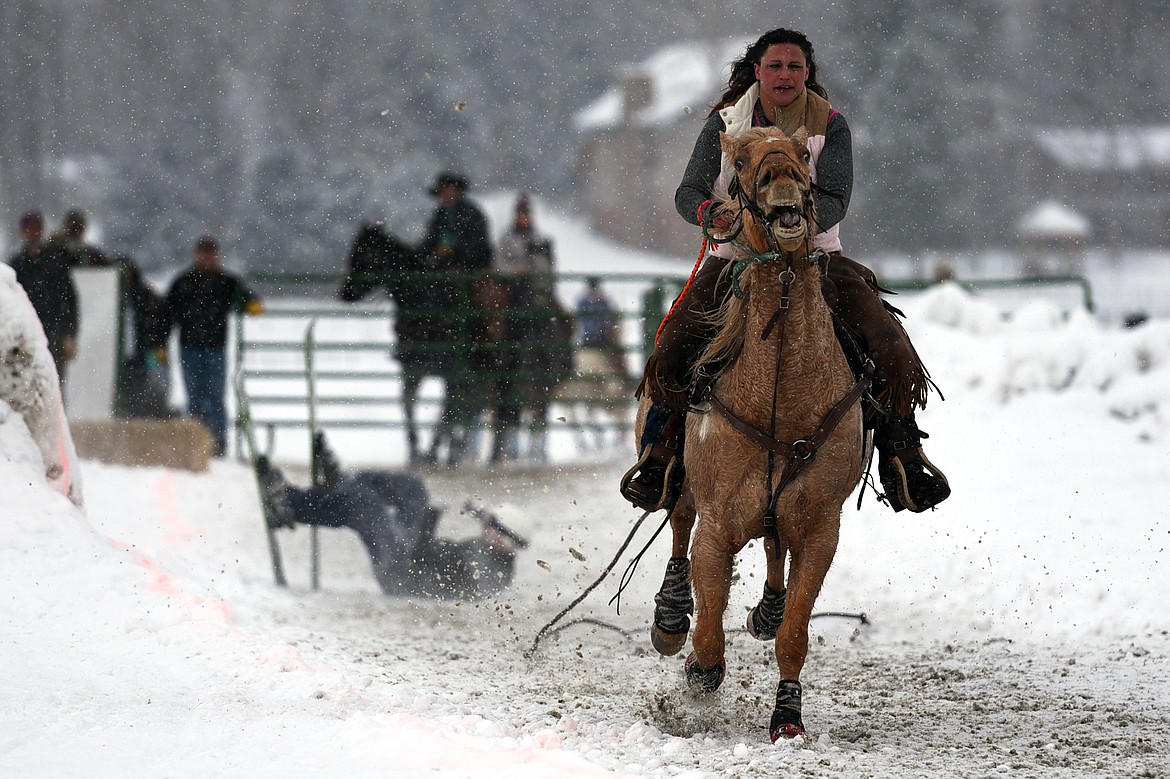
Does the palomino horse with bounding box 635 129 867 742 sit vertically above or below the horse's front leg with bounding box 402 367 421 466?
above

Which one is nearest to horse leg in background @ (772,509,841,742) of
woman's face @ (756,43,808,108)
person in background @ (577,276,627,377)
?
woman's face @ (756,43,808,108)

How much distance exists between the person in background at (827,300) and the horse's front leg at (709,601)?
0.50 m

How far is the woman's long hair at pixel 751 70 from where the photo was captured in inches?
213

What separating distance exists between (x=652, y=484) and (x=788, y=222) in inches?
64.8

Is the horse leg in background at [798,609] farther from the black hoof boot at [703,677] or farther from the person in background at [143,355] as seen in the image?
the person in background at [143,355]

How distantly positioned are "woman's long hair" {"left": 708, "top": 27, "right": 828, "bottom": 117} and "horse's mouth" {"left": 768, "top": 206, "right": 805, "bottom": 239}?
1272mm

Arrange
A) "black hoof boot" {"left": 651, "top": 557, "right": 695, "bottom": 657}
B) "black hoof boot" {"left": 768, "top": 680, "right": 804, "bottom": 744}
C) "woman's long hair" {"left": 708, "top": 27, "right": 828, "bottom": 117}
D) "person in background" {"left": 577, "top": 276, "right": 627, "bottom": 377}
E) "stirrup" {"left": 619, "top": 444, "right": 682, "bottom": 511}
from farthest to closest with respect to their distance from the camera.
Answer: "person in background" {"left": 577, "top": 276, "right": 627, "bottom": 377}
"black hoof boot" {"left": 651, "top": 557, "right": 695, "bottom": 657}
"stirrup" {"left": 619, "top": 444, "right": 682, "bottom": 511}
"woman's long hair" {"left": 708, "top": 27, "right": 828, "bottom": 117}
"black hoof boot" {"left": 768, "top": 680, "right": 804, "bottom": 744}

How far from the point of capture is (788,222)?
4371 millimetres

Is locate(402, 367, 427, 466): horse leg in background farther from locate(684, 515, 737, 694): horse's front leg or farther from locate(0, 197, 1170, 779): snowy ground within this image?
locate(684, 515, 737, 694): horse's front leg

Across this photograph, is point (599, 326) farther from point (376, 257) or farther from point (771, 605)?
point (771, 605)

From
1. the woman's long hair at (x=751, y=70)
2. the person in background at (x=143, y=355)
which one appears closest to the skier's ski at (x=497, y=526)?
the woman's long hair at (x=751, y=70)

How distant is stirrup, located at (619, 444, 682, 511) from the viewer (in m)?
5.59

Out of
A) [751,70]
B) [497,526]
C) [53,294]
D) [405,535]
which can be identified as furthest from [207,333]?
[751,70]

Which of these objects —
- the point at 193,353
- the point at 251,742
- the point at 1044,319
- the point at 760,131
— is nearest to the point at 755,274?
the point at 760,131
